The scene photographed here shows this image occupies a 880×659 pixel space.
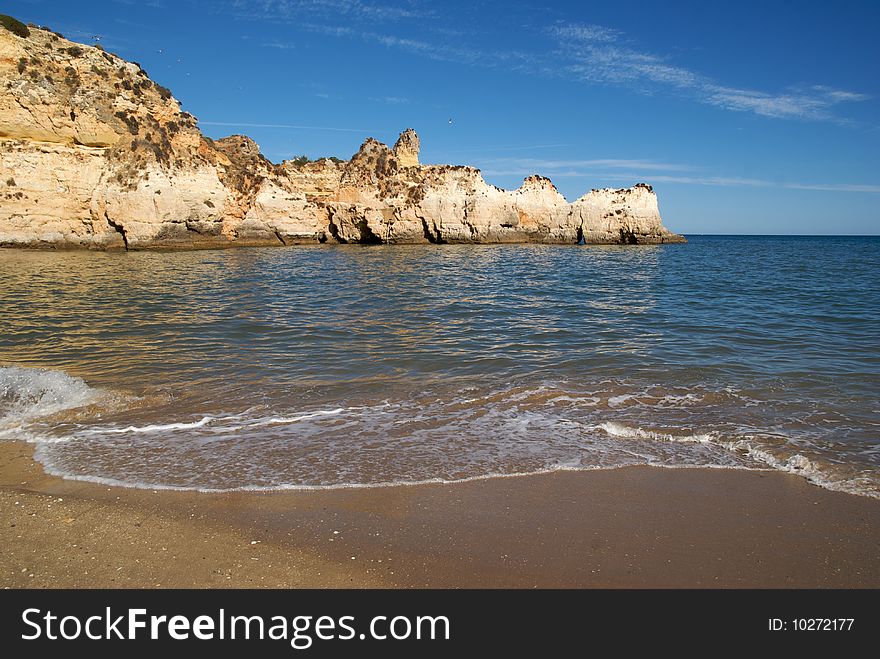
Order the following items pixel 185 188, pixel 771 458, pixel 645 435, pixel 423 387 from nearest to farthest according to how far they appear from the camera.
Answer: pixel 771 458 < pixel 645 435 < pixel 423 387 < pixel 185 188

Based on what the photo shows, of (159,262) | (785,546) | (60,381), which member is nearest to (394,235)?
(159,262)

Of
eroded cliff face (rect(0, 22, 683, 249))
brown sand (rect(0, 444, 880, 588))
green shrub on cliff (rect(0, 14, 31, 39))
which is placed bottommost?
brown sand (rect(0, 444, 880, 588))

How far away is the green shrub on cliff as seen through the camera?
34.0m

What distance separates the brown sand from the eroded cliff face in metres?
36.8

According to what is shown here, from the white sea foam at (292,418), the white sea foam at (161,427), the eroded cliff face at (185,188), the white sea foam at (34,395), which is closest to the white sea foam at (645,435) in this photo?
the white sea foam at (292,418)

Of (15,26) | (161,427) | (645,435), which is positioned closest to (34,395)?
(161,427)

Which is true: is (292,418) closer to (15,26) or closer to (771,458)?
(771,458)

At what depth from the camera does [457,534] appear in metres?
3.66

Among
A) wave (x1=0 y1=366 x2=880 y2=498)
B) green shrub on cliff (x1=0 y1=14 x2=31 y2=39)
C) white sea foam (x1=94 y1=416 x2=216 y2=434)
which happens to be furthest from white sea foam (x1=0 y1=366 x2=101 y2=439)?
green shrub on cliff (x1=0 y1=14 x2=31 y2=39)

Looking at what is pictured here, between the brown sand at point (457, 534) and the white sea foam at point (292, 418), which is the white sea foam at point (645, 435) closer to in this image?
the brown sand at point (457, 534)

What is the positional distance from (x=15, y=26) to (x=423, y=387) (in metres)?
43.2

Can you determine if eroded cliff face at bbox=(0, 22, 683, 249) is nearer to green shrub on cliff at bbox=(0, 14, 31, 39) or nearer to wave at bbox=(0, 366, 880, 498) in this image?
green shrub on cliff at bbox=(0, 14, 31, 39)

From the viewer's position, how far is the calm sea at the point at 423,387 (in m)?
4.99
